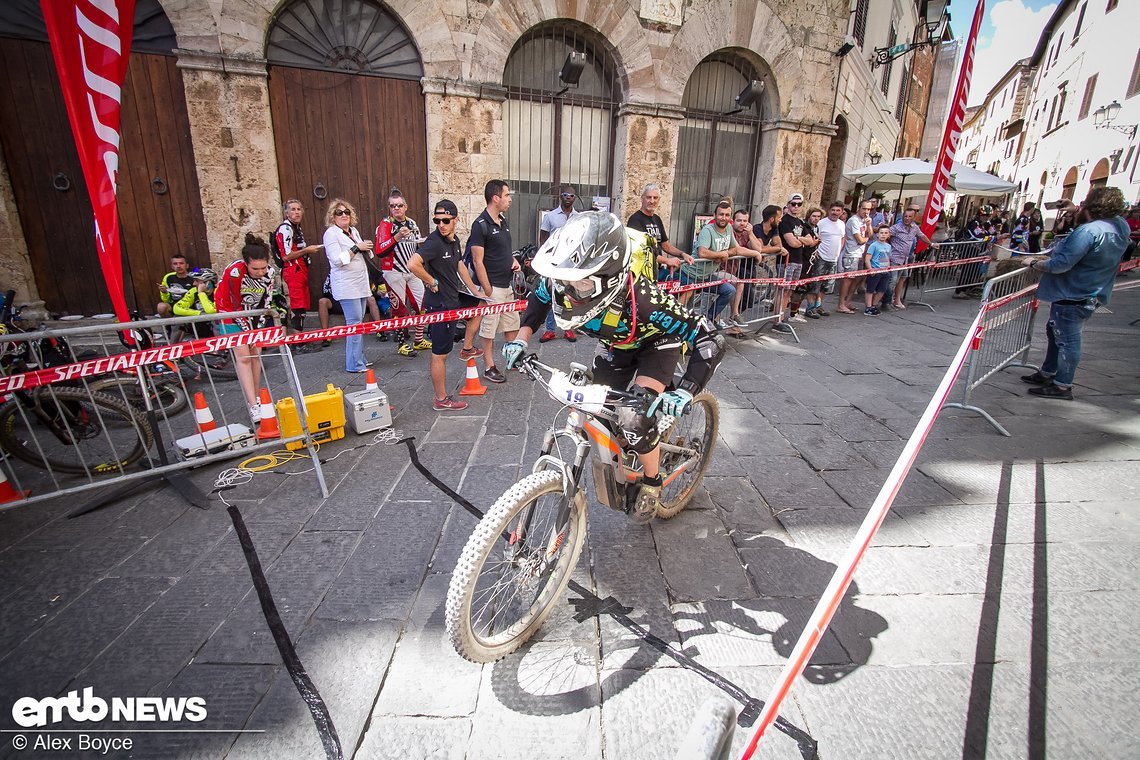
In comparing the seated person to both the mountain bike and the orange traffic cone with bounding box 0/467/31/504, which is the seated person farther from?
the mountain bike

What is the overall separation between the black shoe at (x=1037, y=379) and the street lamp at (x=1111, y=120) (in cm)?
2318

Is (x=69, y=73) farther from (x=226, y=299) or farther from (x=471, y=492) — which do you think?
(x=471, y=492)

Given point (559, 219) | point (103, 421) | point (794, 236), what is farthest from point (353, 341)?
point (794, 236)

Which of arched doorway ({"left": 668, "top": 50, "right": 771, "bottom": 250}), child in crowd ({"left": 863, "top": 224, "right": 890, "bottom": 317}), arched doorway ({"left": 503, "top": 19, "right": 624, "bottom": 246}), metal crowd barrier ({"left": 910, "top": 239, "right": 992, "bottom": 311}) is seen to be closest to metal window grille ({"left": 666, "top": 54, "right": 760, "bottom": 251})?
arched doorway ({"left": 668, "top": 50, "right": 771, "bottom": 250})

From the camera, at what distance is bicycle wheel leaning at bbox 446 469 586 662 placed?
1999mm

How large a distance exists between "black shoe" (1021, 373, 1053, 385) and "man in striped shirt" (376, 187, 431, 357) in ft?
25.0

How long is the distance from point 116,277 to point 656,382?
11.6 ft

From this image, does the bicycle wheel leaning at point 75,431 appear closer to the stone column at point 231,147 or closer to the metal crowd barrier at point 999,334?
the stone column at point 231,147

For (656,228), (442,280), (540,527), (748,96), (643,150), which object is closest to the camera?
(540,527)

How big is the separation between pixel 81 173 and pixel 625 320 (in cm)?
924

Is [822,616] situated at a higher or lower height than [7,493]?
higher

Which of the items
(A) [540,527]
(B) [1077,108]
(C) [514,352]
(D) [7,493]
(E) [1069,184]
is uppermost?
(B) [1077,108]

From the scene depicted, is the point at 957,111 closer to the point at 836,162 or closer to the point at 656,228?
the point at 656,228

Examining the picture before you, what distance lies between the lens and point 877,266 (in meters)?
9.95
